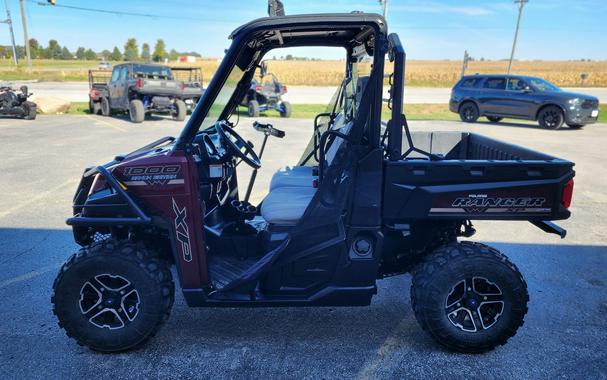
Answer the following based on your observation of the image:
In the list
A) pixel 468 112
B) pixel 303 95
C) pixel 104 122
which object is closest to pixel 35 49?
pixel 303 95

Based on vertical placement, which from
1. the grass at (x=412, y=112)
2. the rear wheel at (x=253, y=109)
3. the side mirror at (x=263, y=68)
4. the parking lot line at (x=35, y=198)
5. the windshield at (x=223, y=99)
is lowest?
the parking lot line at (x=35, y=198)

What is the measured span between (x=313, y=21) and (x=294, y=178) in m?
1.63

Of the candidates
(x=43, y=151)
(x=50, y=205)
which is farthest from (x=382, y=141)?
Answer: (x=43, y=151)

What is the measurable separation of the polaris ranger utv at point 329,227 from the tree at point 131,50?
290 feet

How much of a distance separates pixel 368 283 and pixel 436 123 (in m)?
13.2

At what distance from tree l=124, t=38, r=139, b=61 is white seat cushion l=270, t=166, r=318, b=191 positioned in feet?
286

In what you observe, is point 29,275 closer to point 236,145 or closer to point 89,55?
point 236,145

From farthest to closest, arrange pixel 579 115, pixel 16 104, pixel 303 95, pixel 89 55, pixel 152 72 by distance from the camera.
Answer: pixel 89 55 < pixel 303 95 < pixel 152 72 < pixel 16 104 < pixel 579 115

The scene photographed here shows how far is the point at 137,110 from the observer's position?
14117 millimetres

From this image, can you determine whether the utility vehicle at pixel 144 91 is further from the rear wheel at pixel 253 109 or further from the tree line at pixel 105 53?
the tree line at pixel 105 53

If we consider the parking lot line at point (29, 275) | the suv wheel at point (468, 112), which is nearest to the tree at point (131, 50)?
the suv wheel at point (468, 112)

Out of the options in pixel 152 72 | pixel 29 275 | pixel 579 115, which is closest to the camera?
pixel 29 275

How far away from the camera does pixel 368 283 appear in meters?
2.82

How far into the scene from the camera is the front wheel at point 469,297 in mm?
2762
